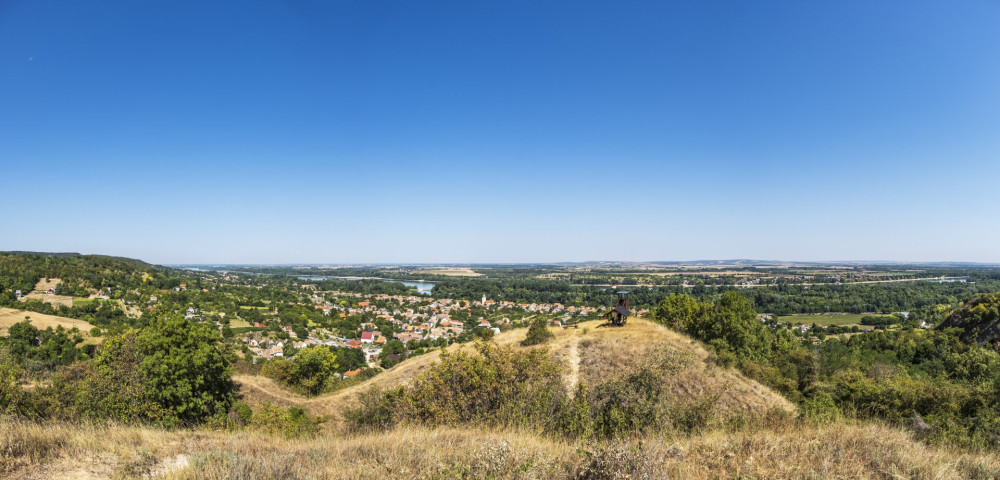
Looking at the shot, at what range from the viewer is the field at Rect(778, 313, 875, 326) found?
7462 cm

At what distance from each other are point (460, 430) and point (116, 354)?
2266cm

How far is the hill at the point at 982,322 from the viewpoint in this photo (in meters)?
46.9

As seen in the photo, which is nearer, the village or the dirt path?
the dirt path

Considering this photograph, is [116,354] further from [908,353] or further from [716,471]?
[908,353]

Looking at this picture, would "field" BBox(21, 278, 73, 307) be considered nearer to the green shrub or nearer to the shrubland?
the green shrub

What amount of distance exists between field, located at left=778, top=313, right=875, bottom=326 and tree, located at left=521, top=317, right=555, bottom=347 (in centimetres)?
7137

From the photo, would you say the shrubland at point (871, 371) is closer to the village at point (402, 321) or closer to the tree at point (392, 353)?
the village at point (402, 321)

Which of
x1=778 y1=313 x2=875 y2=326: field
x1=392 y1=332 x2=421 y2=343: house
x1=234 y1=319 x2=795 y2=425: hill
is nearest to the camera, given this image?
x1=234 y1=319 x2=795 y2=425: hill

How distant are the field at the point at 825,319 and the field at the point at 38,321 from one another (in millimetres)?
117123

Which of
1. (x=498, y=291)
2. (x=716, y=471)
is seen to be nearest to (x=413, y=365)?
(x=716, y=471)

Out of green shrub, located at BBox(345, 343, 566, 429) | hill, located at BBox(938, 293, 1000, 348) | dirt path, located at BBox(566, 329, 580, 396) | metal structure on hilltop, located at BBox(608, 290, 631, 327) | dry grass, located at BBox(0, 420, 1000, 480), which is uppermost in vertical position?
dry grass, located at BBox(0, 420, 1000, 480)

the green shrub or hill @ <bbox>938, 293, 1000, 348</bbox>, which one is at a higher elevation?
the green shrub

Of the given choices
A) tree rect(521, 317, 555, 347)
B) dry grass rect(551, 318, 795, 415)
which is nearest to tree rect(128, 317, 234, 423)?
tree rect(521, 317, 555, 347)

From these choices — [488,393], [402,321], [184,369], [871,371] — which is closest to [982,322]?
[871,371]
